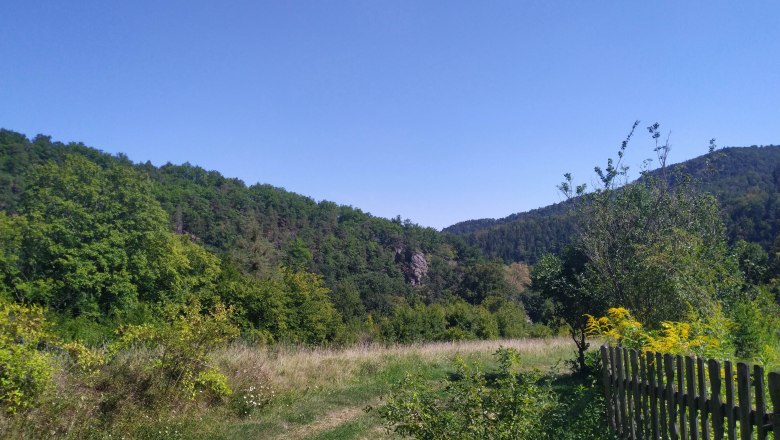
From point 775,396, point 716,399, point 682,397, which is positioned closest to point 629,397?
point 682,397

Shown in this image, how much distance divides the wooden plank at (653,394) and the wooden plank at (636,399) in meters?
0.26

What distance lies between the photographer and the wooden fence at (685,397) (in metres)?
3.17

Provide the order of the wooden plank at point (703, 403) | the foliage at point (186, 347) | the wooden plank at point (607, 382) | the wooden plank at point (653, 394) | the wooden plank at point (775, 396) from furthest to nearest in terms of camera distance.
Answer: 1. the foliage at point (186, 347)
2. the wooden plank at point (607, 382)
3. the wooden plank at point (653, 394)
4. the wooden plank at point (703, 403)
5. the wooden plank at point (775, 396)

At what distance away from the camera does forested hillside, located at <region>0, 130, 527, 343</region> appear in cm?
2209

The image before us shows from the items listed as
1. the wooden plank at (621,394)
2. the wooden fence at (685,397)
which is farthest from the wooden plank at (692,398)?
the wooden plank at (621,394)

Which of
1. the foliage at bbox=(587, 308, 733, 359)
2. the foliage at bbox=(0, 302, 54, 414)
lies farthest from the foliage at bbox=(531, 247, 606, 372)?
the foliage at bbox=(0, 302, 54, 414)

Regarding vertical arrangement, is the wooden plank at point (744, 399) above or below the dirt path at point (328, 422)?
above

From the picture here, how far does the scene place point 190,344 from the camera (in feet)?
29.1

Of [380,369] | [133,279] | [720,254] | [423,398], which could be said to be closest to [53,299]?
[133,279]

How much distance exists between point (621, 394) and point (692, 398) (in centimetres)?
153

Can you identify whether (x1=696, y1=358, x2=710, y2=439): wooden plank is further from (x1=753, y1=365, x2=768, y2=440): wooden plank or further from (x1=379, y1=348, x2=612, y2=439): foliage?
(x1=379, y1=348, x2=612, y2=439): foliage

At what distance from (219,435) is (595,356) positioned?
600 centimetres

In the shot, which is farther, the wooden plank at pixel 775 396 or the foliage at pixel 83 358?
the foliage at pixel 83 358

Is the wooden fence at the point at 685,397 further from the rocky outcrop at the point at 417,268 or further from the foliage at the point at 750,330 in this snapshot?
the rocky outcrop at the point at 417,268
